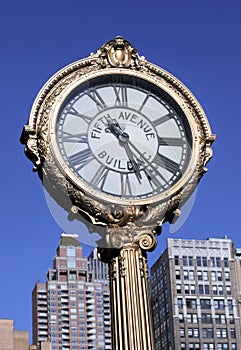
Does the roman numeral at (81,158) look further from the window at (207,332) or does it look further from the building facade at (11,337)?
the window at (207,332)

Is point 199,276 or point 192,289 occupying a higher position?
point 199,276

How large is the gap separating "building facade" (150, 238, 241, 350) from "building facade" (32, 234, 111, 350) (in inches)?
1776

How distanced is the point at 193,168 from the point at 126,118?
647mm

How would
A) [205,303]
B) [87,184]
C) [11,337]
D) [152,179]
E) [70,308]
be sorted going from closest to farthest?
[87,184], [152,179], [11,337], [205,303], [70,308]

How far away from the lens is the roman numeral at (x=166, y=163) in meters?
7.17

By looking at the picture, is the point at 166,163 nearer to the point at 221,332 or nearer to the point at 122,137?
the point at 122,137

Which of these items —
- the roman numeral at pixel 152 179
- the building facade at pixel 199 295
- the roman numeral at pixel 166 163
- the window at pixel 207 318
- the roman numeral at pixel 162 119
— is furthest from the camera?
the window at pixel 207 318

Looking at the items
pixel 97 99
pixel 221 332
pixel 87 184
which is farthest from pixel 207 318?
pixel 87 184

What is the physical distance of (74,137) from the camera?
7.00m

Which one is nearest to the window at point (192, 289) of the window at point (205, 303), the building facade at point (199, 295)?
the building facade at point (199, 295)

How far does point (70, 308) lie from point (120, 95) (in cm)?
12731

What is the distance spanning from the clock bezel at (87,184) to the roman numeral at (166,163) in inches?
4.0

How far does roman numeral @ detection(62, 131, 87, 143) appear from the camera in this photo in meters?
6.96

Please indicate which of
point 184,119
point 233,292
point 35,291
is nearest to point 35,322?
point 35,291
